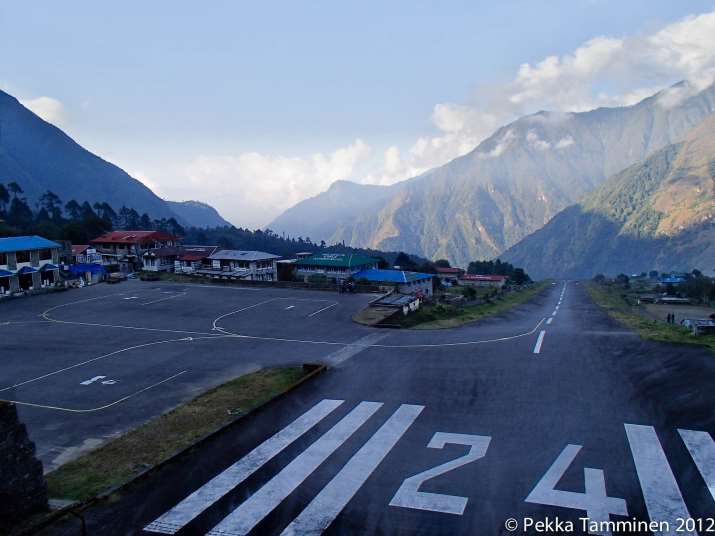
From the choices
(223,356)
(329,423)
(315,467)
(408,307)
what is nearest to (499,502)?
(315,467)

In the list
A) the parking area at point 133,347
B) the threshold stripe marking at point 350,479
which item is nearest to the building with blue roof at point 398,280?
the parking area at point 133,347

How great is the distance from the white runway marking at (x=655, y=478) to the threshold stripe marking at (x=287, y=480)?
811cm

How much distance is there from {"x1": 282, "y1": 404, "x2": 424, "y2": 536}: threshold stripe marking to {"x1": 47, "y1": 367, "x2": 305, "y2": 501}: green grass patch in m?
5.02

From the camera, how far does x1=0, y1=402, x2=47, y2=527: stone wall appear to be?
11664 millimetres

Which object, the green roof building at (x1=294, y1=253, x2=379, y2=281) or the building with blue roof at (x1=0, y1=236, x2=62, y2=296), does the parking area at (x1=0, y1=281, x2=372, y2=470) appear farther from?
the green roof building at (x1=294, y1=253, x2=379, y2=281)

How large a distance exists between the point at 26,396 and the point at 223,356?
361 inches

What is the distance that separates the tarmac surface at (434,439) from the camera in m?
11.7

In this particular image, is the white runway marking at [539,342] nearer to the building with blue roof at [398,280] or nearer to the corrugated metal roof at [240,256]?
the building with blue roof at [398,280]

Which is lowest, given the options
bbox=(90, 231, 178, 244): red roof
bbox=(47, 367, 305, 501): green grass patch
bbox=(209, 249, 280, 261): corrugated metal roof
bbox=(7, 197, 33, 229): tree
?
bbox=(47, 367, 305, 501): green grass patch

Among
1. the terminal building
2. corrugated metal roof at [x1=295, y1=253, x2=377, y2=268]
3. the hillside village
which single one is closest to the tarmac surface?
the hillside village

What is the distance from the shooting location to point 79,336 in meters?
34.5

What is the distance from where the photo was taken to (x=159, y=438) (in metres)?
16.5

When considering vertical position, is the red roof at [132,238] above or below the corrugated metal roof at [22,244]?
above

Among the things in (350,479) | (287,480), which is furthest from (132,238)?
(350,479)
